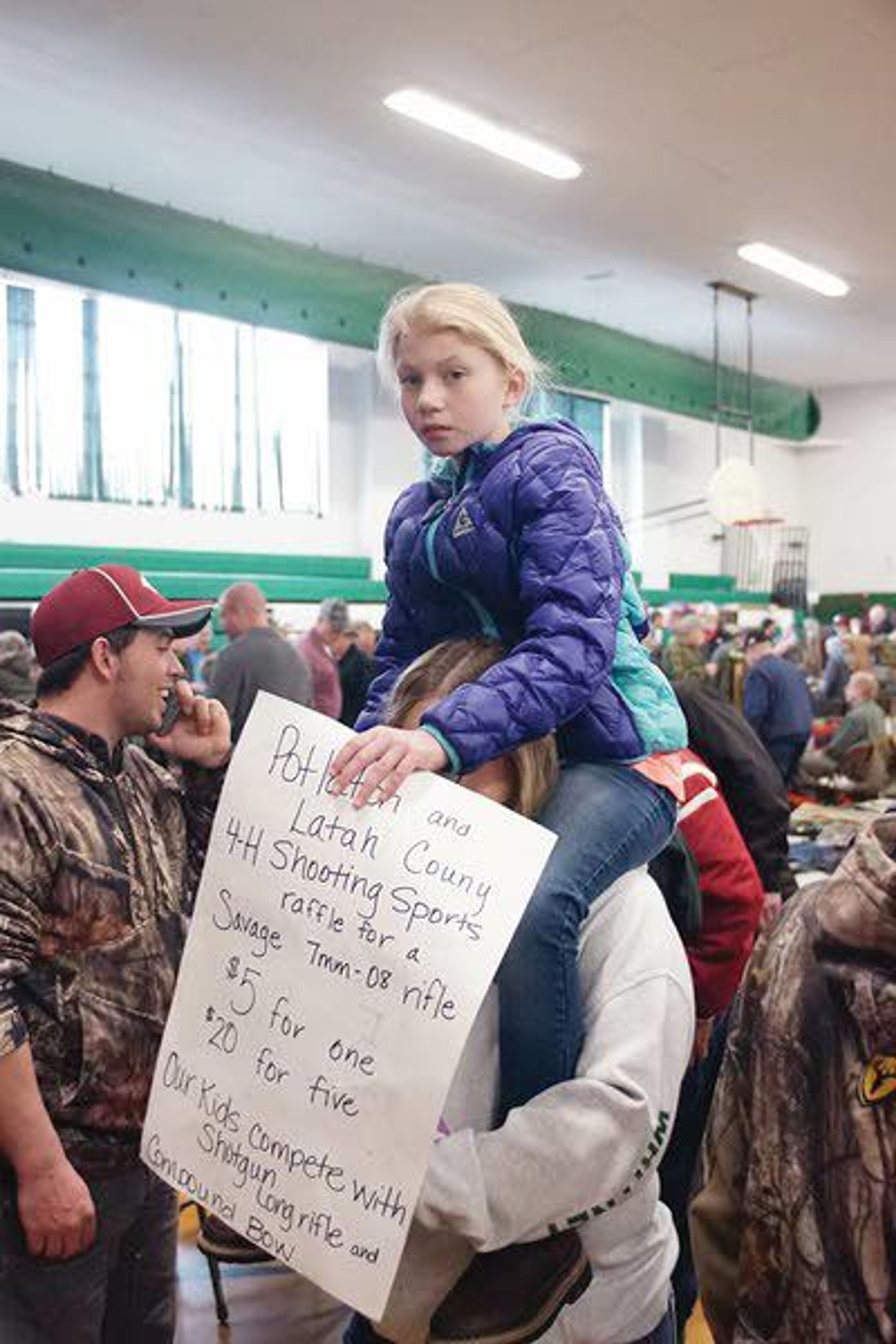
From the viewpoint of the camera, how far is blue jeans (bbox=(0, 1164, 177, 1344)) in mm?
1847

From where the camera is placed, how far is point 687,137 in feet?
23.8

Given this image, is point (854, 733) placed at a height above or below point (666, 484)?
below

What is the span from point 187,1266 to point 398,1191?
2.65m

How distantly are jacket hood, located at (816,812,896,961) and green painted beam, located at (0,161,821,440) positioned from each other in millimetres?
4006

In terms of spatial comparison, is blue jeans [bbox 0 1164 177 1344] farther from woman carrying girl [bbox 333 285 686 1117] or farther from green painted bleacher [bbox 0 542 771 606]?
green painted bleacher [bbox 0 542 771 606]

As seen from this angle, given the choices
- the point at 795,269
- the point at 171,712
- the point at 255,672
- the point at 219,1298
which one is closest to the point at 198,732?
the point at 171,712

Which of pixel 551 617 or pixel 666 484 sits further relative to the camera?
pixel 666 484

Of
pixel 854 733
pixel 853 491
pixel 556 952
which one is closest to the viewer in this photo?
pixel 556 952

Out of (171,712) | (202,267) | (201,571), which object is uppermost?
(202,267)

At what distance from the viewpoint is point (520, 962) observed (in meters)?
1.36

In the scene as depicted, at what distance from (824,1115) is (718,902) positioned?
131 centimetres

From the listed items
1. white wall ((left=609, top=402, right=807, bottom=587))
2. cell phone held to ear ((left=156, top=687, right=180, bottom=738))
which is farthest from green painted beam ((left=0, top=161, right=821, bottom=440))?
white wall ((left=609, top=402, right=807, bottom=587))

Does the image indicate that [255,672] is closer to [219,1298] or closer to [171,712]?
[219,1298]

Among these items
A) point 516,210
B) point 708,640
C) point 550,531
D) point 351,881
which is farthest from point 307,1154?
point 708,640
